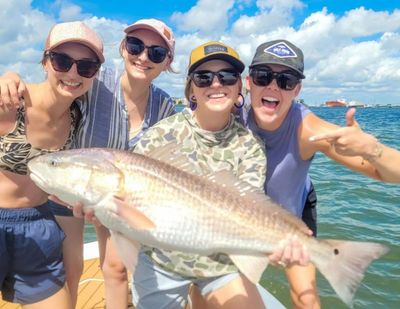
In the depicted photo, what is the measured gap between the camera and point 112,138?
14.1ft

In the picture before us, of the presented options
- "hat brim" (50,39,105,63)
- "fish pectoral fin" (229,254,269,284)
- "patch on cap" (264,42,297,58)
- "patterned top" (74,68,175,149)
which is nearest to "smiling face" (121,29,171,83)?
"patterned top" (74,68,175,149)

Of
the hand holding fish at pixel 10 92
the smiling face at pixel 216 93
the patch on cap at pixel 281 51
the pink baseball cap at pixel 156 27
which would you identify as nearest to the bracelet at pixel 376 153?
the patch on cap at pixel 281 51

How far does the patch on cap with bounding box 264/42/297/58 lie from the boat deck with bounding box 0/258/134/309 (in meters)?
3.43

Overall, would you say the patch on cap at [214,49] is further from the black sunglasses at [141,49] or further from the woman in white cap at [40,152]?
the woman in white cap at [40,152]

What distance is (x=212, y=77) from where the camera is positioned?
3.87 m

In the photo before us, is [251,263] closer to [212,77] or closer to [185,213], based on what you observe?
[185,213]

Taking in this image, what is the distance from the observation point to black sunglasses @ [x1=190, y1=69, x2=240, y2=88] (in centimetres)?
387

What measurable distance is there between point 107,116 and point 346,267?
255 centimetres

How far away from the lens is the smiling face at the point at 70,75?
3.74 meters

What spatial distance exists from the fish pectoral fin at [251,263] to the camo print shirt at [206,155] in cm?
31

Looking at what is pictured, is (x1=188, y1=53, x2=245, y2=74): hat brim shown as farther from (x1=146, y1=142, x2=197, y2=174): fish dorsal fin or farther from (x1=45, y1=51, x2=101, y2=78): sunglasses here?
(x1=45, y1=51, x2=101, y2=78): sunglasses

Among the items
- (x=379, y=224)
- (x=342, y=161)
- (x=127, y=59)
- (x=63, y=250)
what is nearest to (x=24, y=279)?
(x=63, y=250)

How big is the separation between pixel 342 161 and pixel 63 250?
294 centimetres

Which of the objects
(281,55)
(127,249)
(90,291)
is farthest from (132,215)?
(90,291)
